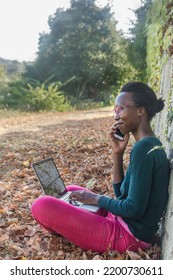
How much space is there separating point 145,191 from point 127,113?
1.94ft

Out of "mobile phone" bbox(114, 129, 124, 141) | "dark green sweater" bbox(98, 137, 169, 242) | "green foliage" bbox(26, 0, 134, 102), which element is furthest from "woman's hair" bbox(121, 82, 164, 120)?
"green foliage" bbox(26, 0, 134, 102)

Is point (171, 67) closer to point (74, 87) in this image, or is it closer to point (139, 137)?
point (139, 137)

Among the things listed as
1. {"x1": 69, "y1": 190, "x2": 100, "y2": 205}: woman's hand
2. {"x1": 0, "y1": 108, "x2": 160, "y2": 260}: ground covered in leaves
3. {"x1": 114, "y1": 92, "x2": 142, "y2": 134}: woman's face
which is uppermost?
{"x1": 114, "y1": 92, "x2": 142, "y2": 134}: woman's face

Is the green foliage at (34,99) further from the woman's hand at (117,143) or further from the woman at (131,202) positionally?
the woman at (131,202)

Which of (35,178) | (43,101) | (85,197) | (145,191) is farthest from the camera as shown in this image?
(43,101)

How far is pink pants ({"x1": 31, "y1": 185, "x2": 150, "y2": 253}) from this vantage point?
8.96 ft

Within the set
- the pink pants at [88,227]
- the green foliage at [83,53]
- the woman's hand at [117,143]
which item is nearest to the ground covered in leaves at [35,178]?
the pink pants at [88,227]

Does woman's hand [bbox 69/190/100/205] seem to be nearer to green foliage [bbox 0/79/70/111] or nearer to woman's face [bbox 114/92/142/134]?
woman's face [bbox 114/92/142/134]

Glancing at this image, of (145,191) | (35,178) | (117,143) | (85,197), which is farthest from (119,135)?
(35,178)

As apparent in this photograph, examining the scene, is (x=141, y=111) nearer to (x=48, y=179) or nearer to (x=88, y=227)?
(x=88, y=227)

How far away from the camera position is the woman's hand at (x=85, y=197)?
2816mm

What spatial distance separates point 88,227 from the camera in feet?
9.03

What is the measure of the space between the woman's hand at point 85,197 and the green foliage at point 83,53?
1951 centimetres

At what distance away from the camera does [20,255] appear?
3.02m
